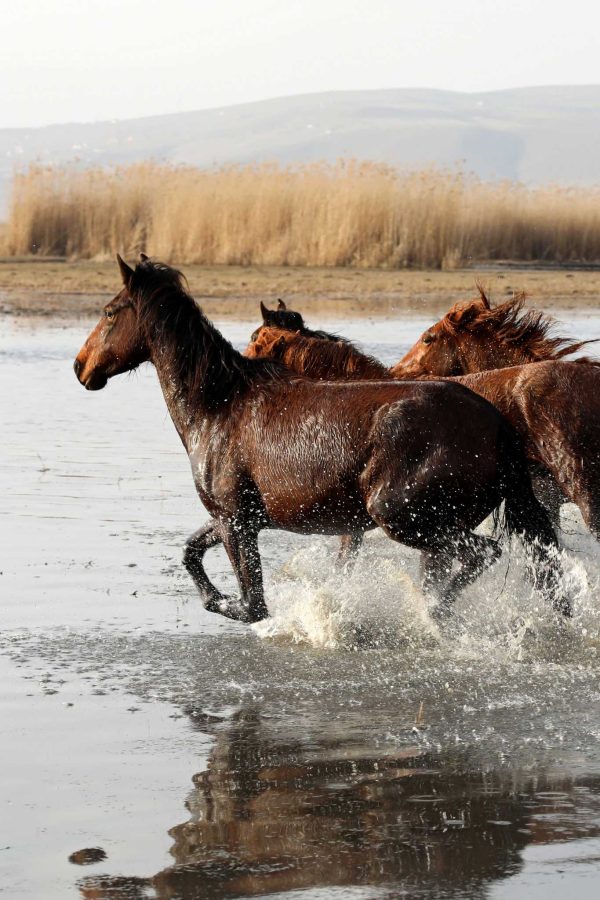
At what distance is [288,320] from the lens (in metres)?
8.11

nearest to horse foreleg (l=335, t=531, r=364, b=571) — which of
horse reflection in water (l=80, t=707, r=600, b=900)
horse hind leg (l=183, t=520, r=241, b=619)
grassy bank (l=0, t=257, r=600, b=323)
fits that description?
horse hind leg (l=183, t=520, r=241, b=619)

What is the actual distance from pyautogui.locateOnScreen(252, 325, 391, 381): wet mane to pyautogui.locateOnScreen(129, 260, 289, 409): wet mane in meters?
0.89

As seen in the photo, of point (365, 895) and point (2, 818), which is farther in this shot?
point (2, 818)

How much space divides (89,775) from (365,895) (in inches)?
46.6

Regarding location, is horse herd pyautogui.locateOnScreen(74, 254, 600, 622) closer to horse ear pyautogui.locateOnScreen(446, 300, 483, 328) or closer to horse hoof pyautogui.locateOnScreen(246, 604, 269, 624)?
horse hoof pyautogui.locateOnScreen(246, 604, 269, 624)

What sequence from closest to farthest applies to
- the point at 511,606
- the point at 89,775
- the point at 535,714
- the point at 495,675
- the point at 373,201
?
the point at 89,775 < the point at 535,714 < the point at 495,675 < the point at 511,606 < the point at 373,201

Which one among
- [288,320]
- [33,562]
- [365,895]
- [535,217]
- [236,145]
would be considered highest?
[236,145]

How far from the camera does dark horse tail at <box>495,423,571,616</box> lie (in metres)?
6.11

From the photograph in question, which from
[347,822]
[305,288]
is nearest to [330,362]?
[347,822]

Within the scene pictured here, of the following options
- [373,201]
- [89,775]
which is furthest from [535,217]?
[89,775]

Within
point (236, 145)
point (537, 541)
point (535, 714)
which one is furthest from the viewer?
point (236, 145)

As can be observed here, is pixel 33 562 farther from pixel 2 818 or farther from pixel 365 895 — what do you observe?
pixel 365 895

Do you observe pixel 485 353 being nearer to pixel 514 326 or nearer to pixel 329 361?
pixel 514 326

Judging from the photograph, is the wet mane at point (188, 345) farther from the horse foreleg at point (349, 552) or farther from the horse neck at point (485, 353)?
the horse neck at point (485, 353)
